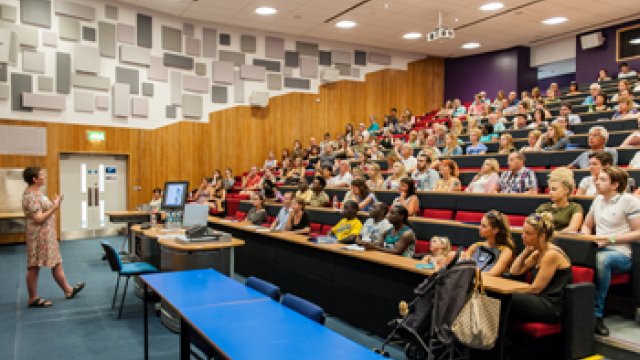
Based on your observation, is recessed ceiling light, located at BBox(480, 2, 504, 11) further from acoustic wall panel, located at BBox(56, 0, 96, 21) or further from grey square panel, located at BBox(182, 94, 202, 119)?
acoustic wall panel, located at BBox(56, 0, 96, 21)

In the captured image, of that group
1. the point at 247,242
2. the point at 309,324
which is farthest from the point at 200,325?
the point at 247,242

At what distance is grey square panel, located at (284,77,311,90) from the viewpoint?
1254 cm

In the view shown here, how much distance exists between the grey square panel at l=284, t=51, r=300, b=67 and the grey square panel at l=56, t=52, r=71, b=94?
5.04 metres

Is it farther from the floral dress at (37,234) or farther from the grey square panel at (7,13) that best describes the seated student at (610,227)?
the grey square panel at (7,13)

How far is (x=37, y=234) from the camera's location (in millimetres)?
4742

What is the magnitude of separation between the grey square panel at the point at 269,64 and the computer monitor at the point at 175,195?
6.66 metres

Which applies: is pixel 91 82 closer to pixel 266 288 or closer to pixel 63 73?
pixel 63 73

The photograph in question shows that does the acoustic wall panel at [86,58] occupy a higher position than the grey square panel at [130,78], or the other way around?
the acoustic wall panel at [86,58]

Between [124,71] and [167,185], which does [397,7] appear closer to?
[124,71]

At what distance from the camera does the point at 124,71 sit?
33.6 ft

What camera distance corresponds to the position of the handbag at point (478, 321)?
273 centimetres

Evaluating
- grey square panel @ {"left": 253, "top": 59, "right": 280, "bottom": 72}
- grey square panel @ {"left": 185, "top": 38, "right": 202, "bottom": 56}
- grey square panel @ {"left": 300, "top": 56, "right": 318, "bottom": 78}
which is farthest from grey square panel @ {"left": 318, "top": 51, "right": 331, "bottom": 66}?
grey square panel @ {"left": 185, "top": 38, "right": 202, "bottom": 56}

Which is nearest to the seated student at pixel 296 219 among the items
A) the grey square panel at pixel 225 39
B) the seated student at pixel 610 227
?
the seated student at pixel 610 227

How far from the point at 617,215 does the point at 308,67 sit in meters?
10.1
